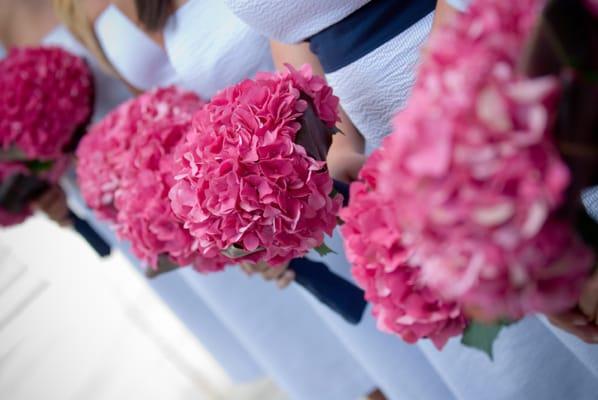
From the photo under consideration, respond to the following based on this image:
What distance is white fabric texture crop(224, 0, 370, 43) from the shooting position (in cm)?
57

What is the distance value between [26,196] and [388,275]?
952mm

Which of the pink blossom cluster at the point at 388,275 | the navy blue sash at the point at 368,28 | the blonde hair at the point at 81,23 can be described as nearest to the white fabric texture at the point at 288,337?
the blonde hair at the point at 81,23

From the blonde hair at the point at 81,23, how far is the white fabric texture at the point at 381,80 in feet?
1.80

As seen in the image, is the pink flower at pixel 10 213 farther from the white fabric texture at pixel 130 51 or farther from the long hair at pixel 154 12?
the long hair at pixel 154 12

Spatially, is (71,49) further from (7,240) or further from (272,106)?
(7,240)

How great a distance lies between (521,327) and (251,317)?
674 mm

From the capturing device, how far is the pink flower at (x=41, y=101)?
0.95 metres

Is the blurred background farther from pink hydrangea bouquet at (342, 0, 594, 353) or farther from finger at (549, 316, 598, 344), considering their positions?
pink hydrangea bouquet at (342, 0, 594, 353)

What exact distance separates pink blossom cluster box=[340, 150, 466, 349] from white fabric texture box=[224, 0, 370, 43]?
0.88ft

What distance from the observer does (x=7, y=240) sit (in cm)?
261

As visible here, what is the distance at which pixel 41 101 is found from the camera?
97 centimetres

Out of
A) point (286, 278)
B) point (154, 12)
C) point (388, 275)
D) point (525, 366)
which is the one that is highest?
point (154, 12)

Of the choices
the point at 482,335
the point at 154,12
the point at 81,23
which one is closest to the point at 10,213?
the point at 81,23

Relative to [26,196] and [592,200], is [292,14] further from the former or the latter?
[26,196]
